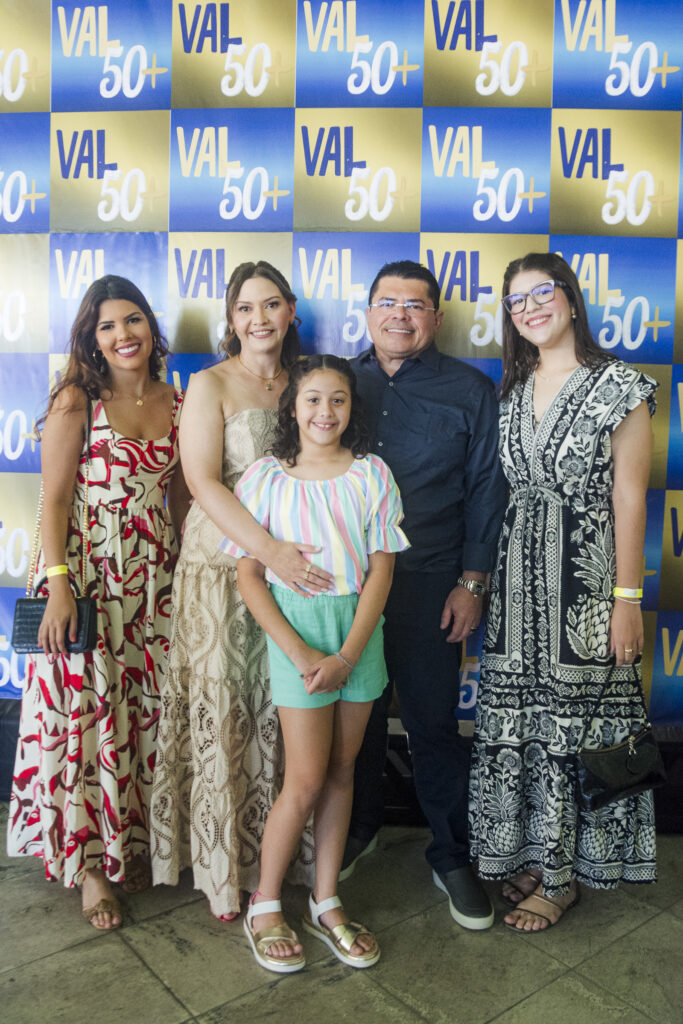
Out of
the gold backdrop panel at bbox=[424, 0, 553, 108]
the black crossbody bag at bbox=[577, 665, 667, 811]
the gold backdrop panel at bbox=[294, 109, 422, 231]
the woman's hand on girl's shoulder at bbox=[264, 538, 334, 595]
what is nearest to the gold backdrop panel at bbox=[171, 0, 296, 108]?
the gold backdrop panel at bbox=[294, 109, 422, 231]

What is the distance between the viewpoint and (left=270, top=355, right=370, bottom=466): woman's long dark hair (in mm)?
1943

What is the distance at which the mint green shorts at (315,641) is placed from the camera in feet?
6.20

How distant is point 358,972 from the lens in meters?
1.93

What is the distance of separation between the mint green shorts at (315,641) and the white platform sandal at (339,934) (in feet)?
1.88

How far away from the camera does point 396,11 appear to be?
2523mm

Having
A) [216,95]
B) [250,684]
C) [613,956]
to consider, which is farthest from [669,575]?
[216,95]

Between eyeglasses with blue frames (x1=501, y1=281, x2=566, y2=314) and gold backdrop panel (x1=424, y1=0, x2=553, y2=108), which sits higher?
gold backdrop panel (x1=424, y1=0, x2=553, y2=108)

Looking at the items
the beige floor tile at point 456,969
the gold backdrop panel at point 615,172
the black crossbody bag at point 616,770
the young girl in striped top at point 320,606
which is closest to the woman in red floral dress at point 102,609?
the young girl in striped top at point 320,606

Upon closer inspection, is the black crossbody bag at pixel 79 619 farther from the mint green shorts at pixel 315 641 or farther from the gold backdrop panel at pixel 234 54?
the gold backdrop panel at pixel 234 54

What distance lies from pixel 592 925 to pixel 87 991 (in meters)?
1.34

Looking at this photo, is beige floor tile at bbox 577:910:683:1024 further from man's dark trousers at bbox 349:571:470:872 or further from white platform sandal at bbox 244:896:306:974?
white platform sandal at bbox 244:896:306:974

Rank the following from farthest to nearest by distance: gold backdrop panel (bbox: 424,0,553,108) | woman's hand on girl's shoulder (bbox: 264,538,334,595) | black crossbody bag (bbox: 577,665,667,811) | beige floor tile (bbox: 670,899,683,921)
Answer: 1. gold backdrop panel (bbox: 424,0,553,108)
2. beige floor tile (bbox: 670,899,683,921)
3. black crossbody bag (bbox: 577,665,667,811)
4. woman's hand on girl's shoulder (bbox: 264,538,334,595)

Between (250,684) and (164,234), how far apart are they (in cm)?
157

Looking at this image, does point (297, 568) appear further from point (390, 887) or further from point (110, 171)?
point (110, 171)
